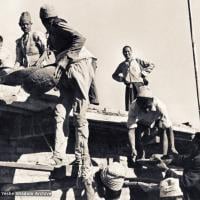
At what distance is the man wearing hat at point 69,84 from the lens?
9.57 m

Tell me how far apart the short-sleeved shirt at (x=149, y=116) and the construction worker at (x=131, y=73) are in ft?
7.68

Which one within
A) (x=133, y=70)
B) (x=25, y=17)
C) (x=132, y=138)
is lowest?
(x=132, y=138)

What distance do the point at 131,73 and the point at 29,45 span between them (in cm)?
296

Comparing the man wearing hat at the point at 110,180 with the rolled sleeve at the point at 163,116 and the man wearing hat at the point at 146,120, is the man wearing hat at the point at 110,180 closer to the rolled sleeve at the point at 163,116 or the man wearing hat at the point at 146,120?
the man wearing hat at the point at 146,120

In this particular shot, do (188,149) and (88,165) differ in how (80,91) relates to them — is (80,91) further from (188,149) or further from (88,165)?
(188,149)

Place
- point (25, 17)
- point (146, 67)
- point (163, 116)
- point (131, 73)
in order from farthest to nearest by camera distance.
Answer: point (146, 67), point (131, 73), point (25, 17), point (163, 116)

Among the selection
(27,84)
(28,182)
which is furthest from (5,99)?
(28,182)

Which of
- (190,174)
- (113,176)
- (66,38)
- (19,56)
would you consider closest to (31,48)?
(19,56)

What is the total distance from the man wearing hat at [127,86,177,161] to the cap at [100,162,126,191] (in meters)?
0.89

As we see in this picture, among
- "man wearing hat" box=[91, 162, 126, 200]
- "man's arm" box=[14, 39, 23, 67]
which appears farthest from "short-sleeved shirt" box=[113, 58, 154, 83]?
"man wearing hat" box=[91, 162, 126, 200]

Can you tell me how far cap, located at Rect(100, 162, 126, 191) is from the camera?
10422mm

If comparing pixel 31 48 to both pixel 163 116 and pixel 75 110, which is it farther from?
pixel 163 116

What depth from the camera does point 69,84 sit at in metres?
9.84

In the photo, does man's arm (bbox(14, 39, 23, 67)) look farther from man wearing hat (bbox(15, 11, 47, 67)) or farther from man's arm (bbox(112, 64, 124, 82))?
man's arm (bbox(112, 64, 124, 82))
